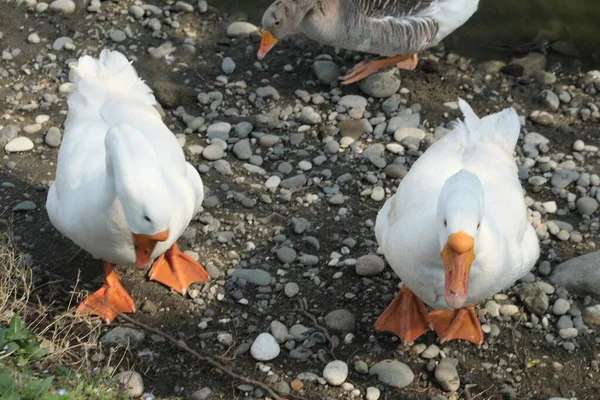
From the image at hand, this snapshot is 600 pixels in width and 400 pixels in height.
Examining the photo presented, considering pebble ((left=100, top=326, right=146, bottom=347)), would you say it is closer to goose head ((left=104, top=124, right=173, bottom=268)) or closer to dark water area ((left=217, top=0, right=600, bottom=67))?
goose head ((left=104, top=124, right=173, bottom=268))

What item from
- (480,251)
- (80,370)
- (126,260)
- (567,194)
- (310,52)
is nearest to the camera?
(480,251)

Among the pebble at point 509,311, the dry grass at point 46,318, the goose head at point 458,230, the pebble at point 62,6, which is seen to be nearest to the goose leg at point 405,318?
the pebble at point 509,311

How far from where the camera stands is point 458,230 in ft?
11.0

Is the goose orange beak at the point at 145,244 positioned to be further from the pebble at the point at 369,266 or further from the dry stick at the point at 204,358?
the pebble at the point at 369,266

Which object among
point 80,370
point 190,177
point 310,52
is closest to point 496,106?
point 310,52

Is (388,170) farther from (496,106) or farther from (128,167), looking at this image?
(128,167)

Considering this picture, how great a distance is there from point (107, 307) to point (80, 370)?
62cm

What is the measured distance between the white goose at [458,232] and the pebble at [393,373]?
8.1 inches

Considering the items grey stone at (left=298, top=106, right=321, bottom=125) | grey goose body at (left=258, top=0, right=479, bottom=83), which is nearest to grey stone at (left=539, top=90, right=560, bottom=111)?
grey goose body at (left=258, top=0, right=479, bottom=83)

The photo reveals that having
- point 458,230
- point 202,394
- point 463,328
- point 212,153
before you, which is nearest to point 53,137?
point 212,153

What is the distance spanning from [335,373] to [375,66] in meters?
3.23

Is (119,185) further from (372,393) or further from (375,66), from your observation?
(375,66)

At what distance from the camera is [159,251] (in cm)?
416

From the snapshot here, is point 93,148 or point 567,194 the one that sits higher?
point 93,148
